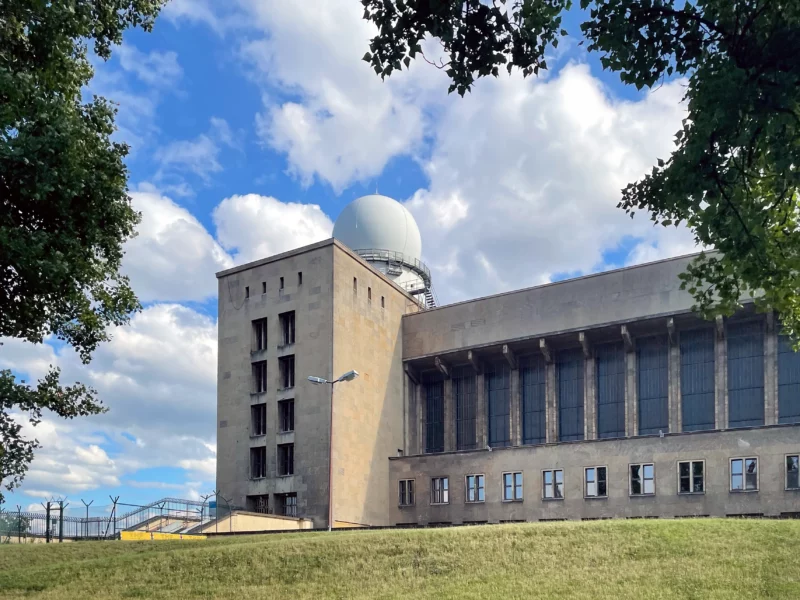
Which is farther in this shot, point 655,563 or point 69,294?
point 655,563

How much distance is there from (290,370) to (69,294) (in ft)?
125

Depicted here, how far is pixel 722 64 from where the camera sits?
40.5ft

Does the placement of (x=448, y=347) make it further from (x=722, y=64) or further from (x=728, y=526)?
(x=722, y=64)

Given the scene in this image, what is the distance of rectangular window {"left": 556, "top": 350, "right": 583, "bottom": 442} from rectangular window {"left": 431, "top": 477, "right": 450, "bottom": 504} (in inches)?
319

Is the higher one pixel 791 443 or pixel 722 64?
pixel 722 64

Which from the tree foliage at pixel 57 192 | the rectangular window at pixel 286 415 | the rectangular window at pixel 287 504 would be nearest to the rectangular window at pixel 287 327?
the rectangular window at pixel 286 415

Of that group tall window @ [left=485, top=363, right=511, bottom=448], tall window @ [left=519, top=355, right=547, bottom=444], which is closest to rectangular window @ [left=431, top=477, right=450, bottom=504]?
tall window @ [left=485, top=363, right=511, bottom=448]

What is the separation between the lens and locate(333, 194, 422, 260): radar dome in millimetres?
73000

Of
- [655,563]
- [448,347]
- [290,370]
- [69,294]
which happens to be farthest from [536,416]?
[69,294]

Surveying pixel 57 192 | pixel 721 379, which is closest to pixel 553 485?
pixel 721 379

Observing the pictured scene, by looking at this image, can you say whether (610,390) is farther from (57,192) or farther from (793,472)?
(57,192)

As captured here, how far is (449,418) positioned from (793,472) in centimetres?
2318

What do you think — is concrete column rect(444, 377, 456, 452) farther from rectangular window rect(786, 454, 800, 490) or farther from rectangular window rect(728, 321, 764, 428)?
rectangular window rect(786, 454, 800, 490)

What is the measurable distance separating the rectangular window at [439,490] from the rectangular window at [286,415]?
1016 cm
